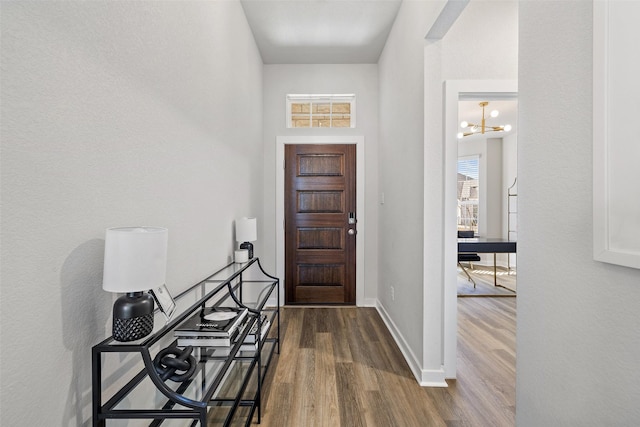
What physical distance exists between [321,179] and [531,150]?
2.86 m

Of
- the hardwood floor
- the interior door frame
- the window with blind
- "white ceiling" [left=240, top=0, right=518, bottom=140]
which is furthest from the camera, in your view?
the window with blind

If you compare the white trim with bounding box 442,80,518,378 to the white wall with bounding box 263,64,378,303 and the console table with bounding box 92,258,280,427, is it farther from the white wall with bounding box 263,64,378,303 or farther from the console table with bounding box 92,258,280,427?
the white wall with bounding box 263,64,378,303

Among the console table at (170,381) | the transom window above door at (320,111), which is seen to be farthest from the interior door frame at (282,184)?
the console table at (170,381)

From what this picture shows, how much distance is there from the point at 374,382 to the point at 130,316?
70.6 inches

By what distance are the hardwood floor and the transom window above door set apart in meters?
2.36

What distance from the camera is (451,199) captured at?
2137mm

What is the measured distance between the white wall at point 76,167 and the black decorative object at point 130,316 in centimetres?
10

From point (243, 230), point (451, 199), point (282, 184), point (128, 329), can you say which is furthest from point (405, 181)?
point (128, 329)

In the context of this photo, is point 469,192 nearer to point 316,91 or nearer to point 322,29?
point 316,91

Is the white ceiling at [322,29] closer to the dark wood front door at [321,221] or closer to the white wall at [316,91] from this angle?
the white wall at [316,91]

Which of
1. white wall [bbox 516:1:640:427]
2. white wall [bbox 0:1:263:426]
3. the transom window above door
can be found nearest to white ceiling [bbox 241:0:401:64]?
the transom window above door

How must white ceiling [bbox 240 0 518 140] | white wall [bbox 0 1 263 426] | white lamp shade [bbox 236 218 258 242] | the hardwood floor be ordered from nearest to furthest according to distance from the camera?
white wall [bbox 0 1 263 426] < the hardwood floor < white lamp shade [bbox 236 218 258 242] < white ceiling [bbox 240 0 518 140]

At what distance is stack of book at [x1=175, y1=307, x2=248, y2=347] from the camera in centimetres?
128

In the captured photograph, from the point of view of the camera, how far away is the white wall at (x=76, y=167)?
2.24 ft
